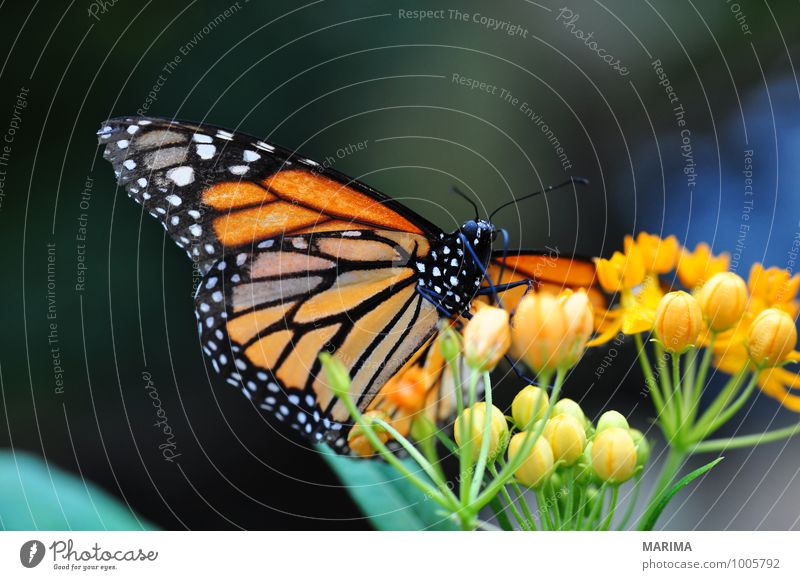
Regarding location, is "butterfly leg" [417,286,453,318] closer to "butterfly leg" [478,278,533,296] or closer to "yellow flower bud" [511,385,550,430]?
"butterfly leg" [478,278,533,296]

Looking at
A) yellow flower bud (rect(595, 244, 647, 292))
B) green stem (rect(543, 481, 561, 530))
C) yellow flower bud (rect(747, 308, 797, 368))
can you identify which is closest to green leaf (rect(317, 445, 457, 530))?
green stem (rect(543, 481, 561, 530))

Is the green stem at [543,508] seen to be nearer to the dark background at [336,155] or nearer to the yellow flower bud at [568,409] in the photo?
the yellow flower bud at [568,409]

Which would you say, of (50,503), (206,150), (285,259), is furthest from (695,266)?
(50,503)

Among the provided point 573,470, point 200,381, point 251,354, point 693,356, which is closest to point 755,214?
point 693,356

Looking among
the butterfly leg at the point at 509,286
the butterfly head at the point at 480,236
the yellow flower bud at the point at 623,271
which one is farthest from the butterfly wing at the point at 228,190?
the yellow flower bud at the point at 623,271
